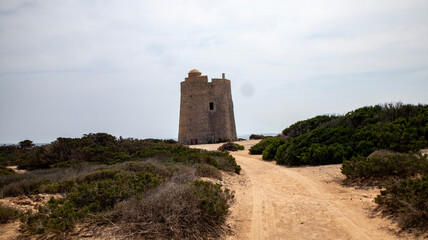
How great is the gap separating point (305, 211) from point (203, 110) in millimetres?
24325

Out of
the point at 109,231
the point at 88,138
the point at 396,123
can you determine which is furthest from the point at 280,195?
the point at 88,138

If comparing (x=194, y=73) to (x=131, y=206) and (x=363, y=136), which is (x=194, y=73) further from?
(x=131, y=206)

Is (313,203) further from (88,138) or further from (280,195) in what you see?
(88,138)

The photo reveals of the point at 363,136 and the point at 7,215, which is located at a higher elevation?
the point at 363,136

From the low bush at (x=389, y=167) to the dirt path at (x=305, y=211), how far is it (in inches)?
22.1

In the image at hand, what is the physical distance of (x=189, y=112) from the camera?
3012 centimetres

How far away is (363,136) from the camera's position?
37.8 ft

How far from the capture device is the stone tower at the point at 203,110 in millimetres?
29812

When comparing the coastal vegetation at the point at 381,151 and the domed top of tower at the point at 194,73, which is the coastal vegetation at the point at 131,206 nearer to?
the coastal vegetation at the point at 381,151

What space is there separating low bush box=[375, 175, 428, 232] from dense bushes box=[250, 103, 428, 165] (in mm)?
5280

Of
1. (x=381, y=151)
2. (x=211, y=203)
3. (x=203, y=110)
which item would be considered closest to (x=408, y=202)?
(x=211, y=203)

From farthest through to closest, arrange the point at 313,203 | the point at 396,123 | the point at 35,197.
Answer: the point at 396,123
the point at 313,203
the point at 35,197

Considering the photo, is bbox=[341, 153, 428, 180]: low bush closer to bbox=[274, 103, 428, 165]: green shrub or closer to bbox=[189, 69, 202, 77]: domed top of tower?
bbox=[274, 103, 428, 165]: green shrub

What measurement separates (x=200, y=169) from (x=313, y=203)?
356 cm
